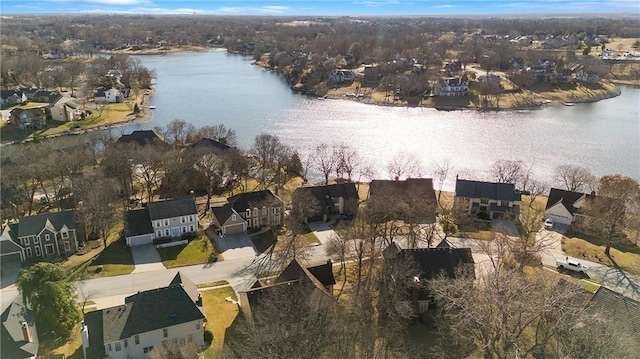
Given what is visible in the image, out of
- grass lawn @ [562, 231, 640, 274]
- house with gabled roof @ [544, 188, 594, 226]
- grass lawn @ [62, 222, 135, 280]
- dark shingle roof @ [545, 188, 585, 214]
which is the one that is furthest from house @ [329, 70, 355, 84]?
grass lawn @ [62, 222, 135, 280]

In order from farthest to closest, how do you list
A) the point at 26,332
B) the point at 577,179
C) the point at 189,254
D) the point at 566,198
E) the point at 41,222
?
the point at 577,179 → the point at 566,198 → the point at 189,254 → the point at 41,222 → the point at 26,332

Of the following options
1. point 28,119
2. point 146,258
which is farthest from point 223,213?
point 28,119

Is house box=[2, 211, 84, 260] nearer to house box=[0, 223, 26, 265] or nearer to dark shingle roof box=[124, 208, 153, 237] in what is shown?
house box=[0, 223, 26, 265]

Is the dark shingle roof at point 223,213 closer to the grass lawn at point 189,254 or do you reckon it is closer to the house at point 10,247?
the grass lawn at point 189,254

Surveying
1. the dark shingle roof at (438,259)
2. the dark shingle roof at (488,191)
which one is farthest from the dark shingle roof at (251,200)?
the dark shingle roof at (488,191)

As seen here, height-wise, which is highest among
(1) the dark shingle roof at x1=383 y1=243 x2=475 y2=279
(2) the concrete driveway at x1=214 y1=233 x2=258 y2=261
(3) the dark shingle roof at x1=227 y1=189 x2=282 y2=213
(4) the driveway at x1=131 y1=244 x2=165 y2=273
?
(1) the dark shingle roof at x1=383 y1=243 x2=475 y2=279

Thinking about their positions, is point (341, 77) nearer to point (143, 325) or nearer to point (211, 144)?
point (211, 144)

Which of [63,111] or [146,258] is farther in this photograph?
[63,111]

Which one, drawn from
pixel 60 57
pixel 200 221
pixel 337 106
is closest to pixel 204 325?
pixel 200 221
